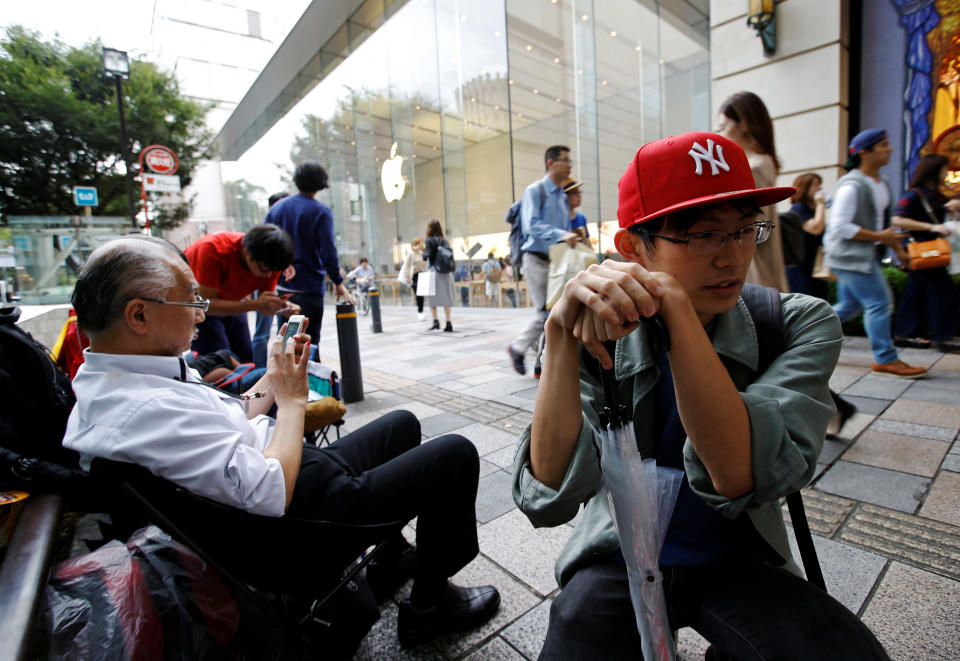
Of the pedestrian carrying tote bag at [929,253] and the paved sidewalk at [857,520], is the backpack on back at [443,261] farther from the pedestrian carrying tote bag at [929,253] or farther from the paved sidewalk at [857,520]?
the pedestrian carrying tote bag at [929,253]

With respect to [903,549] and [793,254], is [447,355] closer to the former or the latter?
[793,254]

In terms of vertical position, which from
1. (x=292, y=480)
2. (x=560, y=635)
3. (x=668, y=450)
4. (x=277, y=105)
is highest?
(x=277, y=105)

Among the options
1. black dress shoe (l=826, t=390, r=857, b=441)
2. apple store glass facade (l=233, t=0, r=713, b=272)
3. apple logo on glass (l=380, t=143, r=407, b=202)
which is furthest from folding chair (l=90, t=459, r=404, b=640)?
apple logo on glass (l=380, t=143, r=407, b=202)

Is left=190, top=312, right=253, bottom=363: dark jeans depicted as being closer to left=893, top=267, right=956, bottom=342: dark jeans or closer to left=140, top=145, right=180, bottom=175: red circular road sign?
left=893, top=267, right=956, bottom=342: dark jeans

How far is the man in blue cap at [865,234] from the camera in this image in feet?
12.6

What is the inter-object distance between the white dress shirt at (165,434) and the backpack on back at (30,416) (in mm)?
214

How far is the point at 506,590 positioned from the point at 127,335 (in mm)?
1578

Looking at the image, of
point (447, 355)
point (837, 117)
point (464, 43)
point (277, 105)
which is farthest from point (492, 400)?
point (277, 105)

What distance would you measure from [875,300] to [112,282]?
5061 millimetres

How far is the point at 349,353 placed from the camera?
183 inches

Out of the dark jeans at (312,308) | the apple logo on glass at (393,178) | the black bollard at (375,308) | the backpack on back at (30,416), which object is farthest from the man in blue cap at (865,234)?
the apple logo on glass at (393,178)

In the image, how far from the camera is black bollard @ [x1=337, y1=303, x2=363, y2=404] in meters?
4.65

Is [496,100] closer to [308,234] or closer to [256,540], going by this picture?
[308,234]

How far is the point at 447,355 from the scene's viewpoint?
6.93 m
